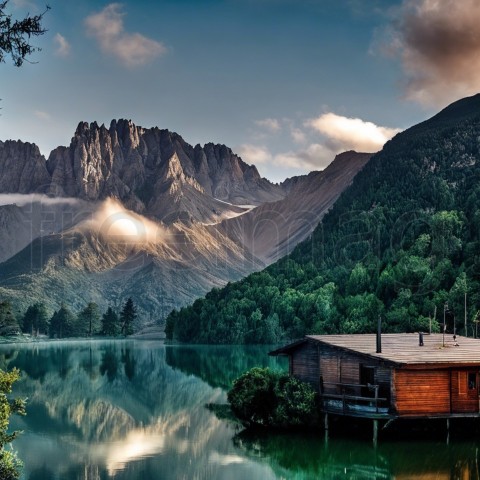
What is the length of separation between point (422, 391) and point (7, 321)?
144971 millimetres

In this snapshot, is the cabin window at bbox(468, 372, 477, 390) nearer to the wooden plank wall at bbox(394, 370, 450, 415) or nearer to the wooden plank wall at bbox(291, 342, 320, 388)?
the wooden plank wall at bbox(394, 370, 450, 415)

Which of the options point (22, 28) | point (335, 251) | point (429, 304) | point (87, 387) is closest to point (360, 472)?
point (22, 28)

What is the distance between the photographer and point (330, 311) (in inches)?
4641

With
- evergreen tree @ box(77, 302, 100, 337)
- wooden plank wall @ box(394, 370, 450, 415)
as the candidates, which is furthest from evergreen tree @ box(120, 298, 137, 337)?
wooden plank wall @ box(394, 370, 450, 415)

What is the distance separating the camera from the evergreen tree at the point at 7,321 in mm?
157250

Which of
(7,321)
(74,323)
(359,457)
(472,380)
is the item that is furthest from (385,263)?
(74,323)

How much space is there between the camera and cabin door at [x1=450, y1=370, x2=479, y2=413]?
3659cm

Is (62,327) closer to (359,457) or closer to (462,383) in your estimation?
(462,383)

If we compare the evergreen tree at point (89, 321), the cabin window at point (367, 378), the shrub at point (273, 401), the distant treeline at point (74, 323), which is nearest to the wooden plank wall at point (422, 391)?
the cabin window at point (367, 378)

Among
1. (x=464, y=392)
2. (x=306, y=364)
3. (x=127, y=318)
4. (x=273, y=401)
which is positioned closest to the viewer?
(x=464, y=392)

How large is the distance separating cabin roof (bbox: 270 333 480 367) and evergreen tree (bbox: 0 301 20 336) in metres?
124

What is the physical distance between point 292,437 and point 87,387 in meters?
32.6

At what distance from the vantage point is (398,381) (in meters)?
36.2

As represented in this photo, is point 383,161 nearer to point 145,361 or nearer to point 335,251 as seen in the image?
point 335,251
